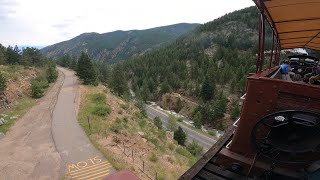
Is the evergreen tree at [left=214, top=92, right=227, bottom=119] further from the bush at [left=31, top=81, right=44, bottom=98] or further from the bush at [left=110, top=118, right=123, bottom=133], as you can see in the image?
the bush at [left=110, top=118, right=123, bottom=133]

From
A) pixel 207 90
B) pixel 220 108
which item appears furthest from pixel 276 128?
pixel 207 90

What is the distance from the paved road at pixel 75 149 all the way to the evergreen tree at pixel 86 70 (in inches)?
554

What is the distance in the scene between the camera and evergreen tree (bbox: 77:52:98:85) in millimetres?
45375

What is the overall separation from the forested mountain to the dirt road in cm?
4481

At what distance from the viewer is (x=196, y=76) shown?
95.2 metres

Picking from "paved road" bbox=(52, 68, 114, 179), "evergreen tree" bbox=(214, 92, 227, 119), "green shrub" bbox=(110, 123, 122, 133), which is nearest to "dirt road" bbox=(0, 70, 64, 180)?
"paved road" bbox=(52, 68, 114, 179)

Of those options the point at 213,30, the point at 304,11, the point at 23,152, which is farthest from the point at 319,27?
the point at 213,30

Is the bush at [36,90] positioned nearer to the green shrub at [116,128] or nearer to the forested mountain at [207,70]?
the green shrub at [116,128]

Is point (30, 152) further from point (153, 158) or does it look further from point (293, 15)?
point (293, 15)

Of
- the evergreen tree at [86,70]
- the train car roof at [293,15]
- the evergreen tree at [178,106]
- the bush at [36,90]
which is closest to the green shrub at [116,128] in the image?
the bush at [36,90]

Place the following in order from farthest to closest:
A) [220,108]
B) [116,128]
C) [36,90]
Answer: [220,108] → [36,90] → [116,128]

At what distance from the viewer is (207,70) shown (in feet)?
302

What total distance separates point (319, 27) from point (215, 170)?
15.0 ft

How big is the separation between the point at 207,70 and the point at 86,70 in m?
53.4
